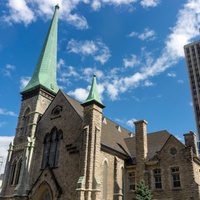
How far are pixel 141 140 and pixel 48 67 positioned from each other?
17412mm

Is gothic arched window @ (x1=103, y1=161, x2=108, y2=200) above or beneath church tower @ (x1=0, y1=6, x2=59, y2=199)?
beneath

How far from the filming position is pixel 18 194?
25.4 m

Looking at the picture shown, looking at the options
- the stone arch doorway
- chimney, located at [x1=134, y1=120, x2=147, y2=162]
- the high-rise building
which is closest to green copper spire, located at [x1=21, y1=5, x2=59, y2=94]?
the stone arch doorway

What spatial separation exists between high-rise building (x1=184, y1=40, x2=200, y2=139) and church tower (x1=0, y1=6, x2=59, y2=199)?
7472cm

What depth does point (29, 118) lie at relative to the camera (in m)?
30.9

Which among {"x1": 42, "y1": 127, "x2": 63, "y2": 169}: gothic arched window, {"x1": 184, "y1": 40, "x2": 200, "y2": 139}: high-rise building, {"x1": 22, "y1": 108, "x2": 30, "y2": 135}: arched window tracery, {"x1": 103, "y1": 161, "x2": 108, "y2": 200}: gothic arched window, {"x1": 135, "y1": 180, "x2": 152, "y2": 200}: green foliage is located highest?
{"x1": 184, "y1": 40, "x2": 200, "y2": 139}: high-rise building

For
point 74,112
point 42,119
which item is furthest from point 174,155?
point 42,119

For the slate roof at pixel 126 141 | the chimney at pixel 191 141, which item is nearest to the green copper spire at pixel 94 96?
the slate roof at pixel 126 141

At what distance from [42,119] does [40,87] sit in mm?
4432

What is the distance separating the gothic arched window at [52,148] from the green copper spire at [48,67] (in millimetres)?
7212

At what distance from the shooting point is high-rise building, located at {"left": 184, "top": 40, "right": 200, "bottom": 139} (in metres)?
98.4

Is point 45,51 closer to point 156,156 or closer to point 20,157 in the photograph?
point 20,157

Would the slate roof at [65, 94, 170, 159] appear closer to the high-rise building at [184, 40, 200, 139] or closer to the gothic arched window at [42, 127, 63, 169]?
the gothic arched window at [42, 127, 63, 169]

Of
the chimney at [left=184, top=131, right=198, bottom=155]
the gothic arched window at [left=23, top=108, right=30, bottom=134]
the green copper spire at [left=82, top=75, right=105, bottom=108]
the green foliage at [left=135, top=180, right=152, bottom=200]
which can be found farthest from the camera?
the gothic arched window at [left=23, top=108, right=30, bottom=134]
